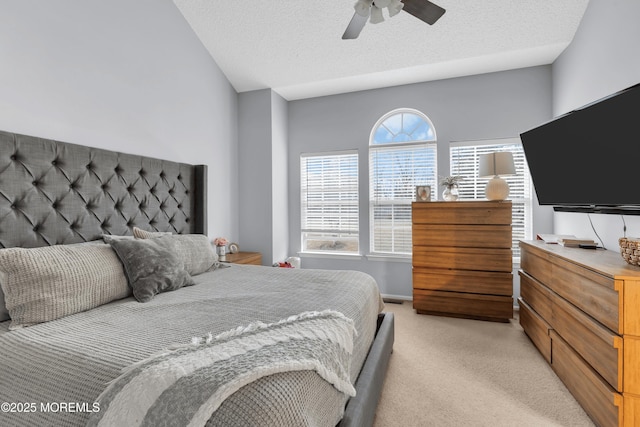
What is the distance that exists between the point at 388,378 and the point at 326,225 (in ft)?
7.84

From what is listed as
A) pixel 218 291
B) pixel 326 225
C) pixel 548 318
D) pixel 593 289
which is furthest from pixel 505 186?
pixel 218 291

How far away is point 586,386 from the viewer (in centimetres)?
168

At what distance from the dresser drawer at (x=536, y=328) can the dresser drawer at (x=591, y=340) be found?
20 cm

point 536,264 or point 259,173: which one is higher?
Result: point 259,173

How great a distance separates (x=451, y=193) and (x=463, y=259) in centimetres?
72

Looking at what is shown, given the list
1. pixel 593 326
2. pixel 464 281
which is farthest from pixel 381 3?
pixel 464 281

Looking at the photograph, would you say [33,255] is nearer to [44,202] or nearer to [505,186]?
[44,202]

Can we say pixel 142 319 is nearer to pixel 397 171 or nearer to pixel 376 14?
pixel 376 14

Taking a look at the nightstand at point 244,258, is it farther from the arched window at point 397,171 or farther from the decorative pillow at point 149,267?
the arched window at point 397,171

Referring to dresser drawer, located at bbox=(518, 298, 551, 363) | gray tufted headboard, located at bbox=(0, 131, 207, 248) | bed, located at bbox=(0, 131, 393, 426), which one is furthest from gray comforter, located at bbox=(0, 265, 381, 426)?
dresser drawer, located at bbox=(518, 298, 551, 363)

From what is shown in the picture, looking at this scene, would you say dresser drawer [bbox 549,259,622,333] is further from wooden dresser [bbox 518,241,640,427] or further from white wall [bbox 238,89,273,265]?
white wall [bbox 238,89,273,265]

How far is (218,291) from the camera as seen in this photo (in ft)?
5.98

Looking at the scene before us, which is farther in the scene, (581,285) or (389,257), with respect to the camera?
(389,257)

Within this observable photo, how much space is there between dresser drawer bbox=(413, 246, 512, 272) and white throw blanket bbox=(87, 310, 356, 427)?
2342 mm
